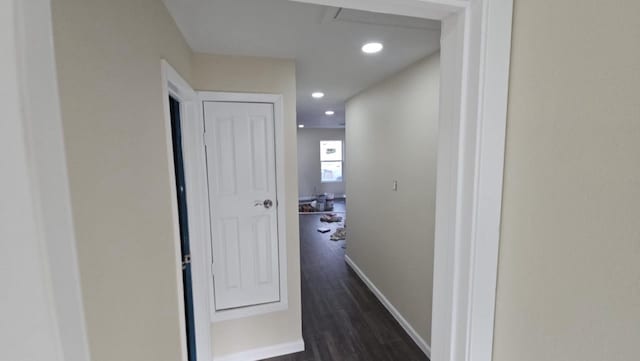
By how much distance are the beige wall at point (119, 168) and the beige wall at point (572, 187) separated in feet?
3.26

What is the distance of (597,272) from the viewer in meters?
0.53

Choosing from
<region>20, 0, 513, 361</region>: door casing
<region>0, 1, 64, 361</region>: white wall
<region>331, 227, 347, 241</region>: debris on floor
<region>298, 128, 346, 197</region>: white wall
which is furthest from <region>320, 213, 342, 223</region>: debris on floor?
<region>0, 1, 64, 361</region>: white wall

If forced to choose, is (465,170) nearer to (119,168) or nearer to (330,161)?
(119,168)

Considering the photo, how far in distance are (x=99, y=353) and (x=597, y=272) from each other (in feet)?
3.57

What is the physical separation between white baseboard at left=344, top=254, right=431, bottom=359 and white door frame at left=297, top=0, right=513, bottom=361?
6.01ft

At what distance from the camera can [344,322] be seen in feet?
8.73

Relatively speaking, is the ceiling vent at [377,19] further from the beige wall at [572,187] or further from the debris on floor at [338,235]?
the debris on floor at [338,235]

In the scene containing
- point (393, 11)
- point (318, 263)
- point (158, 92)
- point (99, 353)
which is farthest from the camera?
point (318, 263)

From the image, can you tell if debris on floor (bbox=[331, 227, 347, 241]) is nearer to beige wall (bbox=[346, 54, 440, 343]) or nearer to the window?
beige wall (bbox=[346, 54, 440, 343])

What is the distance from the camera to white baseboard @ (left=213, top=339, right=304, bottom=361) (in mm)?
2201

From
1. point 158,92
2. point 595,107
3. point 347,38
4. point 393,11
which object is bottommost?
point 595,107

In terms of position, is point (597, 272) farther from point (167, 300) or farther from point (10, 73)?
point (167, 300)

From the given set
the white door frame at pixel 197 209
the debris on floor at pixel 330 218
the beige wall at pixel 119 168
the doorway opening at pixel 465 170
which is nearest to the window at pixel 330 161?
the debris on floor at pixel 330 218

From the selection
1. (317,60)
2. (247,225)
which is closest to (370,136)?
(317,60)
